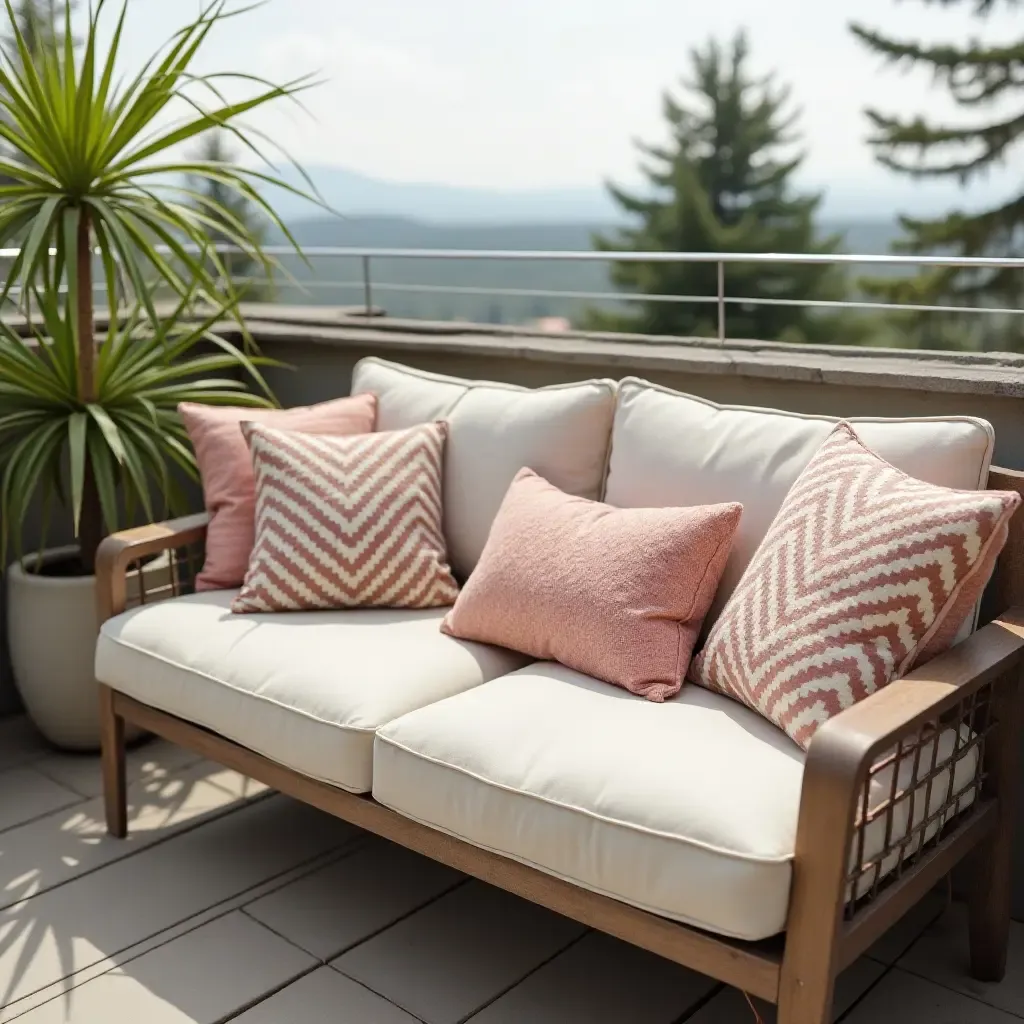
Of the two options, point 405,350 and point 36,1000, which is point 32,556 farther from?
point 36,1000

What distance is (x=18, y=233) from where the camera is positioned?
2.57m

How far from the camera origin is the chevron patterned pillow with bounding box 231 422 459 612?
2311 mm

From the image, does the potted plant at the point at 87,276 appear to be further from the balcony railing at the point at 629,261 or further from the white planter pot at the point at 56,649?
the balcony railing at the point at 629,261

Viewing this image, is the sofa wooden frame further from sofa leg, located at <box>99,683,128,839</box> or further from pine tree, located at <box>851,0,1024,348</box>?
pine tree, located at <box>851,0,1024,348</box>

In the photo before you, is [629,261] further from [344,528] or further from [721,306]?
[344,528]

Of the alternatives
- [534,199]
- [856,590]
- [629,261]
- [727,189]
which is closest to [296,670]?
[856,590]

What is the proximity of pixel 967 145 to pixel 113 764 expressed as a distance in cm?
1960

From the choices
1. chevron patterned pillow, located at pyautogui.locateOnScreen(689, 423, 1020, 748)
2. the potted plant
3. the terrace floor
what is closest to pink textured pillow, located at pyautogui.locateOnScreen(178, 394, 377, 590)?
the potted plant

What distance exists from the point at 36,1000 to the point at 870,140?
2043 centimetres

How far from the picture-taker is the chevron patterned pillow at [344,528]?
231cm

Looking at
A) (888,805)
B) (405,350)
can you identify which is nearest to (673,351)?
(405,350)

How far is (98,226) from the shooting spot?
2566 millimetres

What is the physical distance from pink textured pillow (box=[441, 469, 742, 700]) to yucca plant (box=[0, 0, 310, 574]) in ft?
3.19

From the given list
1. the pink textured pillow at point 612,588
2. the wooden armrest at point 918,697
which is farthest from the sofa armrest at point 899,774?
the pink textured pillow at point 612,588
